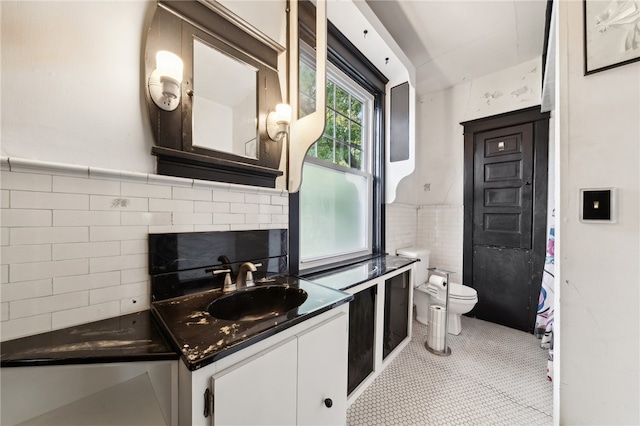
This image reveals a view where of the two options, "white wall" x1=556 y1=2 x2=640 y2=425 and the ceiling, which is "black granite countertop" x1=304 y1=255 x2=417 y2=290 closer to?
"white wall" x1=556 y1=2 x2=640 y2=425

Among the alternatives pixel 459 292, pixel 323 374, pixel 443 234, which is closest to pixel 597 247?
pixel 323 374

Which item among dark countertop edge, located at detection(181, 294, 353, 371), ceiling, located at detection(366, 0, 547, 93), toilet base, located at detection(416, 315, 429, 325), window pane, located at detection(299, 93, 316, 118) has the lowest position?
toilet base, located at detection(416, 315, 429, 325)

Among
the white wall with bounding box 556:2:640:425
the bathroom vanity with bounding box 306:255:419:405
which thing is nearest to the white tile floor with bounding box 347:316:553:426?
the bathroom vanity with bounding box 306:255:419:405

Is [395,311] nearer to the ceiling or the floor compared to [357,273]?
nearer to the floor

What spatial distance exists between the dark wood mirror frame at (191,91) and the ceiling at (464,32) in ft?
3.92

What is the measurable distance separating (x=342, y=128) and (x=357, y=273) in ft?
4.36

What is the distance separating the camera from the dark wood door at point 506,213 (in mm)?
2352

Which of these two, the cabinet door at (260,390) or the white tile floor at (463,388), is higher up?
the cabinet door at (260,390)

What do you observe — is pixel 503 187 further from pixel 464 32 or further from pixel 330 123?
pixel 330 123

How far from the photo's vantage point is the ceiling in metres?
1.83

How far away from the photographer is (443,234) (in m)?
2.92

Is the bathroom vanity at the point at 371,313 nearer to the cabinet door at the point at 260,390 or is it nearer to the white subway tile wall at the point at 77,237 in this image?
the cabinet door at the point at 260,390

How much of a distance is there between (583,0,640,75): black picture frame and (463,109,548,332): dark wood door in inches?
76.4

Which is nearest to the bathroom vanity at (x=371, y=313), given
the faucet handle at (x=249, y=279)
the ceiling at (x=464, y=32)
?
the faucet handle at (x=249, y=279)
